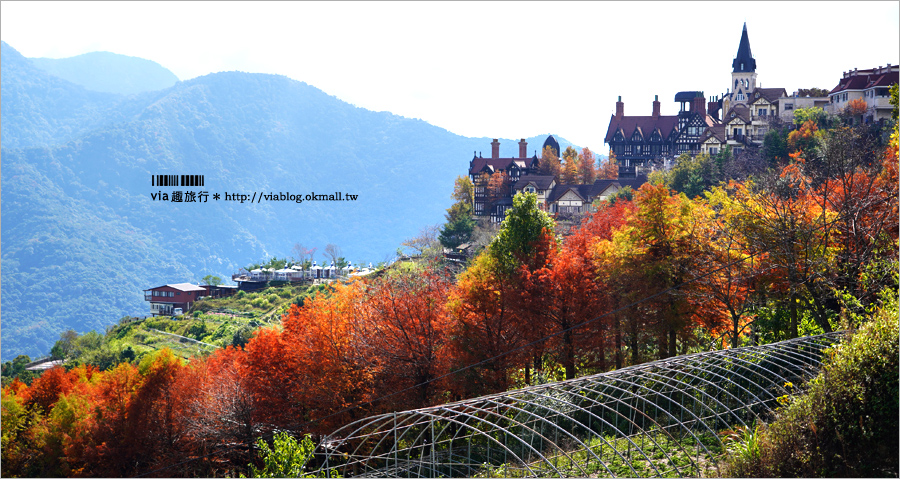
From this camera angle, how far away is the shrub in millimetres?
11945

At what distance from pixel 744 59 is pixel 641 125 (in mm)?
16948

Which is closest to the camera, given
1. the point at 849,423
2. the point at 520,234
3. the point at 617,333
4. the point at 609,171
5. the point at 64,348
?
the point at 849,423

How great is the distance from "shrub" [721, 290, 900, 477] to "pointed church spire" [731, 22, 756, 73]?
89076mm

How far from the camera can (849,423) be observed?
1215 centimetres

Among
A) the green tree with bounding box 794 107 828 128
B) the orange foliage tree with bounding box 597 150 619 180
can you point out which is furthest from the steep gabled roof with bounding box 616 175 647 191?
the green tree with bounding box 794 107 828 128

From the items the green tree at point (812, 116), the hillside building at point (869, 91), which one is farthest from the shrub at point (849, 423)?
the hillside building at point (869, 91)

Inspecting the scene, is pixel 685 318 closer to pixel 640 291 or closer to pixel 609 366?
pixel 640 291

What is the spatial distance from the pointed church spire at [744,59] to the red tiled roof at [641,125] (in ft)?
40.1

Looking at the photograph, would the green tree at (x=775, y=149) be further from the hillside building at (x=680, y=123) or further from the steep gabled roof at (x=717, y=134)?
the hillside building at (x=680, y=123)

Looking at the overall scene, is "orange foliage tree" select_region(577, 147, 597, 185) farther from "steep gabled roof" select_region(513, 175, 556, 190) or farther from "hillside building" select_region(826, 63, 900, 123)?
"hillside building" select_region(826, 63, 900, 123)

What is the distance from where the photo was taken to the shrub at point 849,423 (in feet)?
39.2

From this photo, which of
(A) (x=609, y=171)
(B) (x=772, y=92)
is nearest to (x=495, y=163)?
(A) (x=609, y=171)

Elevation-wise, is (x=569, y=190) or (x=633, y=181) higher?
(x=633, y=181)

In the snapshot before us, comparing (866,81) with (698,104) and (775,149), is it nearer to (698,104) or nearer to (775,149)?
(775,149)
